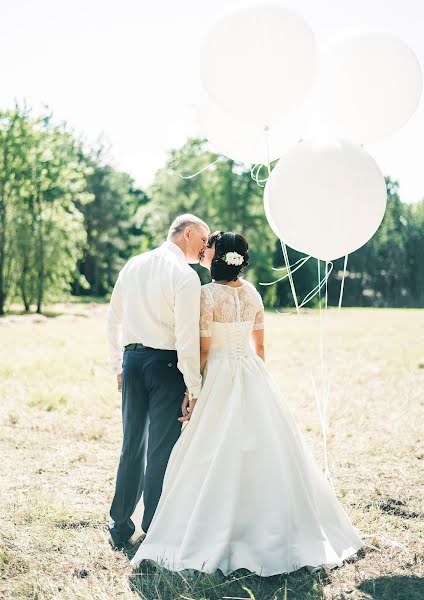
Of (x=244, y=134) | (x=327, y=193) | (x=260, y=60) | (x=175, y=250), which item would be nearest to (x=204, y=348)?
(x=175, y=250)

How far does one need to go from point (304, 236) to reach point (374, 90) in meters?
1.12

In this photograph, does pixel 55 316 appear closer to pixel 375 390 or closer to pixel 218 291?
pixel 375 390

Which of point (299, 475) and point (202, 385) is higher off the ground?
point (202, 385)

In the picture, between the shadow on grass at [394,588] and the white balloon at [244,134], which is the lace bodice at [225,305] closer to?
the white balloon at [244,134]

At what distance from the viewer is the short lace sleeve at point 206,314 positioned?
381cm

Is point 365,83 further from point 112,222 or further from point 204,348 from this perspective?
point 112,222

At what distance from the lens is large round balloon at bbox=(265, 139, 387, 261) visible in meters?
3.65

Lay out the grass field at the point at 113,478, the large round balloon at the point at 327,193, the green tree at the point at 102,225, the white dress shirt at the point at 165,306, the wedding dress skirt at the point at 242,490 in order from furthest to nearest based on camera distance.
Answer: the green tree at the point at 102,225 → the white dress shirt at the point at 165,306 → the large round balloon at the point at 327,193 → the wedding dress skirt at the point at 242,490 → the grass field at the point at 113,478

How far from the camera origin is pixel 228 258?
384 centimetres

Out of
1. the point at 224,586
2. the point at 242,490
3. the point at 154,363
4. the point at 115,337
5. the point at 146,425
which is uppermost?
the point at 115,337

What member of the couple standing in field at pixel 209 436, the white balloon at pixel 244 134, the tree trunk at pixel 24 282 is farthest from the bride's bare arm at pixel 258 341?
the tree trunk at pixel 24 282

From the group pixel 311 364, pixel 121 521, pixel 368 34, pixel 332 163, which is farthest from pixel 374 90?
pixel 311 364

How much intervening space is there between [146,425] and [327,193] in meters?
1.87

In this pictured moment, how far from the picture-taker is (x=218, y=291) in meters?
3.85
